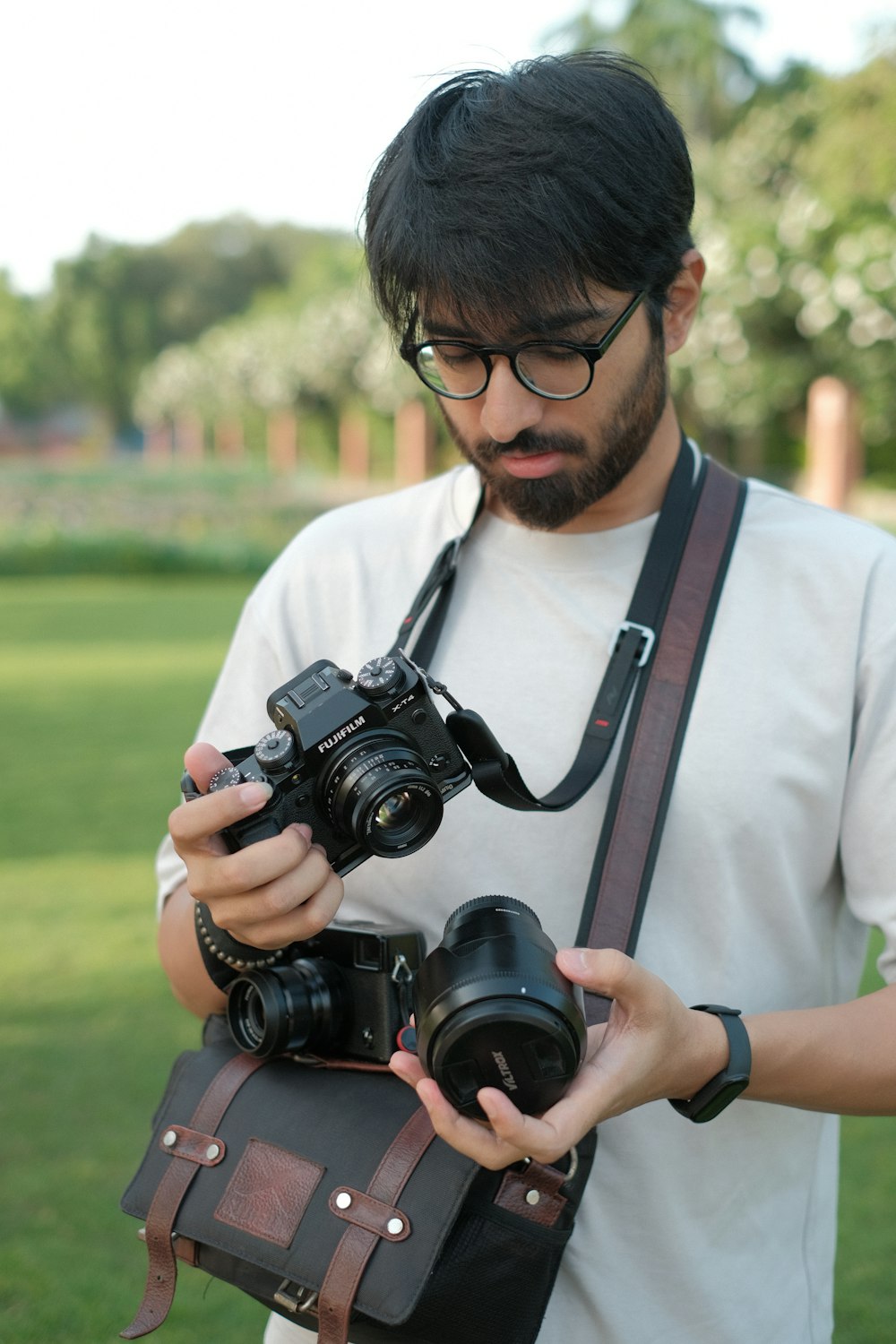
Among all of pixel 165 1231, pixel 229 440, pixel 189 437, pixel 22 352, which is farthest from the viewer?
pixel 189 437

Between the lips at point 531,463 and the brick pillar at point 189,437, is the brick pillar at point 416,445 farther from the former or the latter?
the lips at point 531,463

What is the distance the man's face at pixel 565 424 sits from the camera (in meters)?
1.49

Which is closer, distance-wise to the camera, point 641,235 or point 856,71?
point 641,235

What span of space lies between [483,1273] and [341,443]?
38026 mm

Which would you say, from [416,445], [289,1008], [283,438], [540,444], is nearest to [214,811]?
[289,1008]

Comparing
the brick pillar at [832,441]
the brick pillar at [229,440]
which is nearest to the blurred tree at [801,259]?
the brick pillar at [832,441]

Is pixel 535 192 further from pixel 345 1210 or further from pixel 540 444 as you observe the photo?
pixel 345 1210

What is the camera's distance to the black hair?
1.45 m

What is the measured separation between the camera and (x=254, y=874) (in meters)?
1.32

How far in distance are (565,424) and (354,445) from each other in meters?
36.8

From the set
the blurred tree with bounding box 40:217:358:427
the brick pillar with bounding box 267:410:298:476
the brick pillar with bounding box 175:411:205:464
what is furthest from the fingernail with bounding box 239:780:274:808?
the brick pillar with bounding box 175:411:205:464

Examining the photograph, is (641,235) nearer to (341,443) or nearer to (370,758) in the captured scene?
(370,758)

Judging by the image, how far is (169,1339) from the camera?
2.71 m

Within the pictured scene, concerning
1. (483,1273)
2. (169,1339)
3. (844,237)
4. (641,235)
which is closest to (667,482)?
(641,235)
